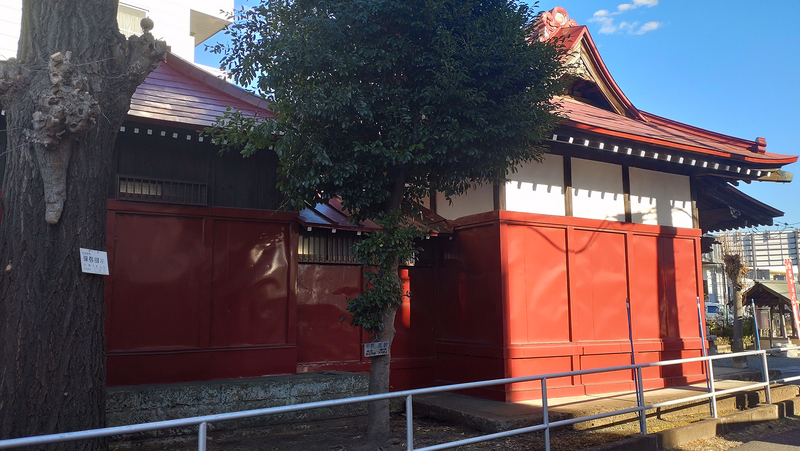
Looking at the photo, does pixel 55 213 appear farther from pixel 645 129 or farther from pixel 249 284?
pixel 645 129

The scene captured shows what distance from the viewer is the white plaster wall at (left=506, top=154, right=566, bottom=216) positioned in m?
9.32

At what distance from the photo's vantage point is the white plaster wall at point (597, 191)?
32.8 ft

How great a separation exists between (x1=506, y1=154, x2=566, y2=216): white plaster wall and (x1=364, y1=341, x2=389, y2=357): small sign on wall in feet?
11.9

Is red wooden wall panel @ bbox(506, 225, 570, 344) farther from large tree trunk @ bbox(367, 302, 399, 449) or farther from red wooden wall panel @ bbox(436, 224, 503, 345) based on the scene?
large tree trunk @ bbox(367, 302, 399, 449)

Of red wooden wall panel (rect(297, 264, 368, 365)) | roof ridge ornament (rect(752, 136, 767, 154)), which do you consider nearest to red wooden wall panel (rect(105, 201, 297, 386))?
red wooden wall panel (rect(297, 264, 368, 365))

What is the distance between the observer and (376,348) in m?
6.47

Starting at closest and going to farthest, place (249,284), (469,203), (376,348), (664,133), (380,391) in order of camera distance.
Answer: (376,348), (380,391), (249,284), (469,203), (664,133)

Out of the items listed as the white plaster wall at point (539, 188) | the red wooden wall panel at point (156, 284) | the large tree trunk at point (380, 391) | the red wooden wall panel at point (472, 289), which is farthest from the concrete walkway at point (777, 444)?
the red wooden wall panel at point (156, 284)

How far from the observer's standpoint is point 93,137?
5078mm

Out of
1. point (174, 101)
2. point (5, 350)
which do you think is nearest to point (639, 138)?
point (174, 101)

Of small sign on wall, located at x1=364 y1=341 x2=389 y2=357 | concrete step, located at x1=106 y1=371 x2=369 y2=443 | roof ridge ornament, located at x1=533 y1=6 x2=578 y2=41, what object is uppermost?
roof ridge ornament, located at x1=533 y1=6 x2=578 y2=41

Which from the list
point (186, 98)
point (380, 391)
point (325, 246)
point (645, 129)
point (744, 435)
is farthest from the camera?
point (645, 129)

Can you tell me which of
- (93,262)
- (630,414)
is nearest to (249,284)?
(93,262)

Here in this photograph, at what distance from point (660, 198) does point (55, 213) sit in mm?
10008
